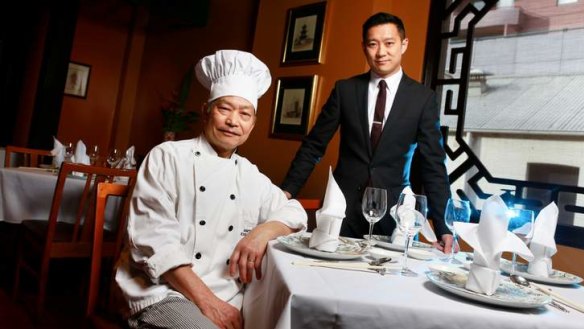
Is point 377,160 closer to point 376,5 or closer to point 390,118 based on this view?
point 390,118

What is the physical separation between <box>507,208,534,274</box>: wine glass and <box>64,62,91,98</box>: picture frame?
5.72 meters

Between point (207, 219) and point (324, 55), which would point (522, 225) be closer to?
point (207, 219)

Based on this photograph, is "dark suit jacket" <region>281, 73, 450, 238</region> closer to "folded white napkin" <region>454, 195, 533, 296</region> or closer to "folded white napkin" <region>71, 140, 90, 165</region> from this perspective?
"folded white napkin" <region>454, 195, 533, 296</region>

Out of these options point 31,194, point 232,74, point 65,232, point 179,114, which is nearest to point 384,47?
point 232,74

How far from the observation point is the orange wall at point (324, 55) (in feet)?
10.1

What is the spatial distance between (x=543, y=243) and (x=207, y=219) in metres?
0.99

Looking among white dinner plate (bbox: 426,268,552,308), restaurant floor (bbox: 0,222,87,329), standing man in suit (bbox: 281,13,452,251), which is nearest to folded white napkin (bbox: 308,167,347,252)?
white dinner plate (bbox: 426,268,552,308)

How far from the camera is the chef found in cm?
123

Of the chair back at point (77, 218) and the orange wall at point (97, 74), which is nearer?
the chair back at point (77, 218)

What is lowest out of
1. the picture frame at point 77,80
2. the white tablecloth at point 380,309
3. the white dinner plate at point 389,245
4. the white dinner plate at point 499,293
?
the white tablecloth at point 380,309

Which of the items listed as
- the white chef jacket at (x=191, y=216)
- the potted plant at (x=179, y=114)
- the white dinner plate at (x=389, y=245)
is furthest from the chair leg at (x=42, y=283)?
the potted plant at (x=179, y=114)

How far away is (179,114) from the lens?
16.4ft

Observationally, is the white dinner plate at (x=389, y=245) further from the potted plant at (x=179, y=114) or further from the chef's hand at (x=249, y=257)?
the potted plant at (x=179, y=114)

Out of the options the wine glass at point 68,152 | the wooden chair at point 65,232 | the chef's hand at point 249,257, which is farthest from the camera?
the wine glass at point 68,152
